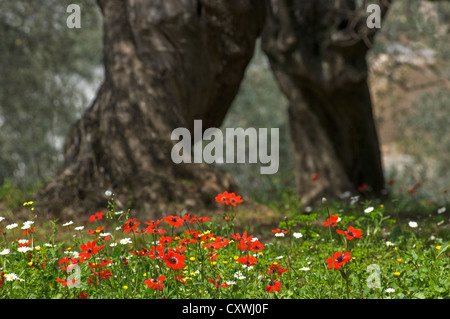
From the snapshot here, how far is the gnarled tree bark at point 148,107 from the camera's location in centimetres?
729

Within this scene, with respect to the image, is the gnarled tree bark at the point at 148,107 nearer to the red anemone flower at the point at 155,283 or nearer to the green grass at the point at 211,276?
the green grass at the point at 211,276

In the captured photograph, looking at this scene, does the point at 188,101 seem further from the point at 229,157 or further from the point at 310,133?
the point at 229,157

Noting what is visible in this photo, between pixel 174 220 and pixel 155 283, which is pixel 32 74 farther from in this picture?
pixel 155 283

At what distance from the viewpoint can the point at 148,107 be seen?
7.57 meters

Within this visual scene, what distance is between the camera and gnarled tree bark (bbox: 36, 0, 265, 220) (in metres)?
7.29

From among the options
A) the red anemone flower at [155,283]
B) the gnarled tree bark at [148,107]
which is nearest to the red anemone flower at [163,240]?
the red anemone flower at [155,283]

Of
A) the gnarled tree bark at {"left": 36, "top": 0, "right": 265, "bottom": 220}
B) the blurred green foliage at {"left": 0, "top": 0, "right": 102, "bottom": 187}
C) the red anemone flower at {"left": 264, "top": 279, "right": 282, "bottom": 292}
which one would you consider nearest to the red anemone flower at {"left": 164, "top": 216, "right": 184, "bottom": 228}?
the red anemone flower at {"left": 264, "top": 279, "right": 282, "bottom": 292}

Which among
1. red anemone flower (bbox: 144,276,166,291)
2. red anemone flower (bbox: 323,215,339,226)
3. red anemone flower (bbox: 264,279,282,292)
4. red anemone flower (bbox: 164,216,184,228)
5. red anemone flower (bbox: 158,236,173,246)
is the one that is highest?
red anemone flower (bbox: 164,216,184,228)

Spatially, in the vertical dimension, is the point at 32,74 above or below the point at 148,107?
above

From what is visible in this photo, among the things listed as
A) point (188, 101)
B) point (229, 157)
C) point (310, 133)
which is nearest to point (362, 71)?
point (310, 133)

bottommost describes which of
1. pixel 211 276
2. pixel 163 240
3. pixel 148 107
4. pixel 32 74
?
pixel 211 276

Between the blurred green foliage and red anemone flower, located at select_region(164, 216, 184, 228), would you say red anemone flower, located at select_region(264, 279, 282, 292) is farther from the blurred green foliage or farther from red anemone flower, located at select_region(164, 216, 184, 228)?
the blurred green foliage

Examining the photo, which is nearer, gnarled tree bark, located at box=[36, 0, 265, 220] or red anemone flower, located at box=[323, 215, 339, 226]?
red anemone flower, located at box=[323, 215, 339, 226]

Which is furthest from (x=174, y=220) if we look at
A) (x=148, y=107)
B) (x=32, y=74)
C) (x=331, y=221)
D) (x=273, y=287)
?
(x=32, y=74)
